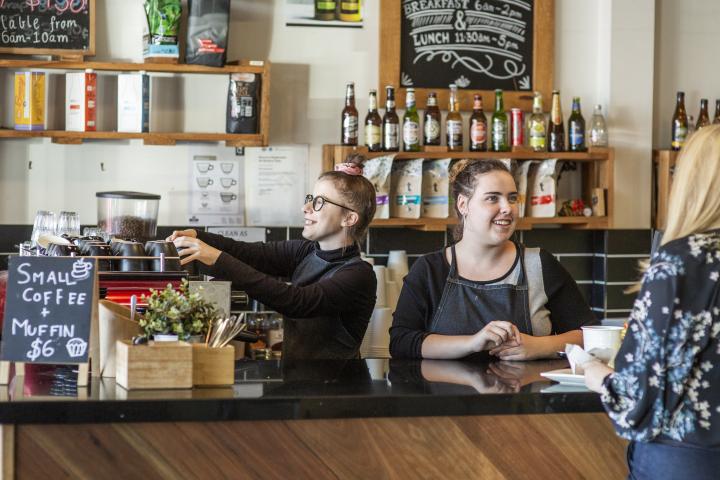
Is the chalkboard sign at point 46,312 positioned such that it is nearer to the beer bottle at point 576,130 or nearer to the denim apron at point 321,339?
the denim apron at point 321,339

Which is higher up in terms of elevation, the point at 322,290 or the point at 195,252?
the point at 195,252

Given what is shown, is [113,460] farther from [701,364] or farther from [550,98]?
[550,98]

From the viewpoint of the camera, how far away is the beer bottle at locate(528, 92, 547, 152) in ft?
16.0

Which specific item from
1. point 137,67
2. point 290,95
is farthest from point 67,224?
point 290,95

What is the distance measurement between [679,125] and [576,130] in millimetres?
549

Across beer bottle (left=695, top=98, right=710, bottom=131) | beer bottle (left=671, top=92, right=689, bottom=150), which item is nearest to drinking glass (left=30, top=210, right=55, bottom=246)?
beer bottle (left=671, top=92, right=689, bottom=150)

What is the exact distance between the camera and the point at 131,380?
2025 millimetres

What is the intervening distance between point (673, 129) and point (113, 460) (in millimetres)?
3858

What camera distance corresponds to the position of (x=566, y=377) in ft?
7.34

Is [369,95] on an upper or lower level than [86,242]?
upper

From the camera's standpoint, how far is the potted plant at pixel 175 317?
6.94ft

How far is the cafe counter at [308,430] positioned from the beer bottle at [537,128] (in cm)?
277

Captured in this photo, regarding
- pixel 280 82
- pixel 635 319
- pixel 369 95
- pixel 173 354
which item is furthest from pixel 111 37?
pixel 635 319

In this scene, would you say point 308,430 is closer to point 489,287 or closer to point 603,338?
point 603,338
